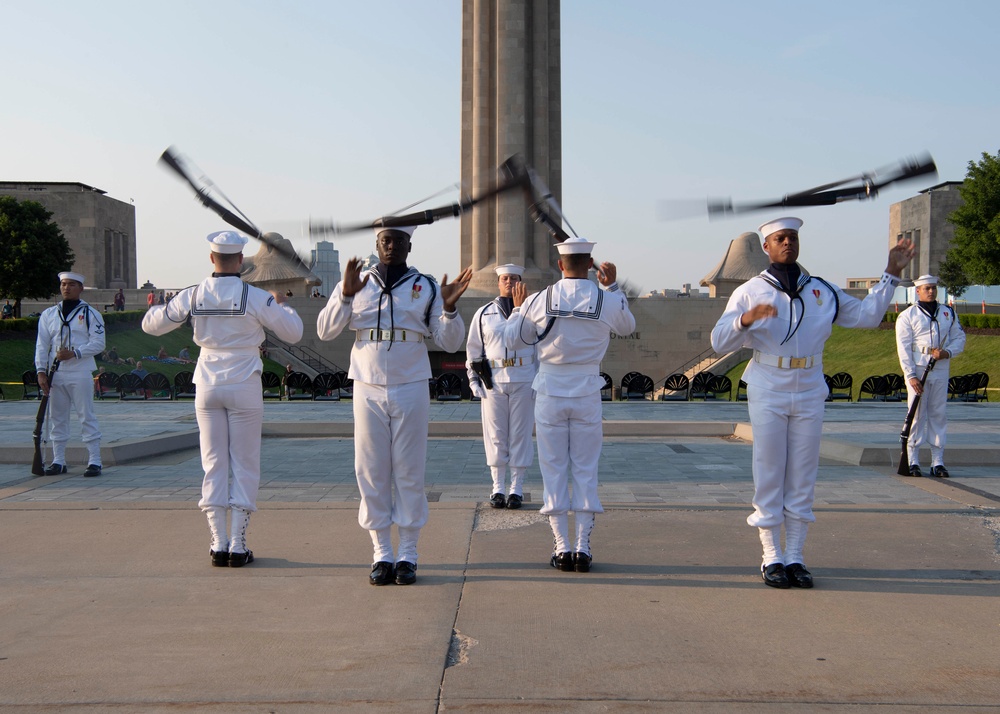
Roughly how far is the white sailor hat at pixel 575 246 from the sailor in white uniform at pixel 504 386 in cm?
230

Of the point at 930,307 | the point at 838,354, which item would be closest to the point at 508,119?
the point at 838,354

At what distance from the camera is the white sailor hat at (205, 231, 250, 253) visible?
6.34 meters

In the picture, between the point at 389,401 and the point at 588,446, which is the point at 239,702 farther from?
the point at 588,446

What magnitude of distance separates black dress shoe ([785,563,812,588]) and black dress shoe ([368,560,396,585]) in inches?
89.2

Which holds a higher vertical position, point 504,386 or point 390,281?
point 390,281

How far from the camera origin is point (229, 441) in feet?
20.6

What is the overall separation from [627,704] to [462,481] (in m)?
6.14

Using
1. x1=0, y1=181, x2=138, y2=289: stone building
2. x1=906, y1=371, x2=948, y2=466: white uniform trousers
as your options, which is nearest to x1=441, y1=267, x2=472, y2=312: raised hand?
x1=906, y1=371, x2=948, y2=466: white uniform trousers

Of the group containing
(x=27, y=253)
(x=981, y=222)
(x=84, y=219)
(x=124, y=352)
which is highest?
(x=84, y=219)

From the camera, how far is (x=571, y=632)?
180 inches

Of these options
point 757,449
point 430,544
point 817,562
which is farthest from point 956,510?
point 430,544

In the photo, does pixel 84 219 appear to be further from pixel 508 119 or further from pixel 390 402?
pixel 390 402

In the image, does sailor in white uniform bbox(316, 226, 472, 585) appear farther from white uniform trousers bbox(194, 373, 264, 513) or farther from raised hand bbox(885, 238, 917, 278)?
raised hand bbox(885, 238, 917, 278)

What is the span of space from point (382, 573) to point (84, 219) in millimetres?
79608
